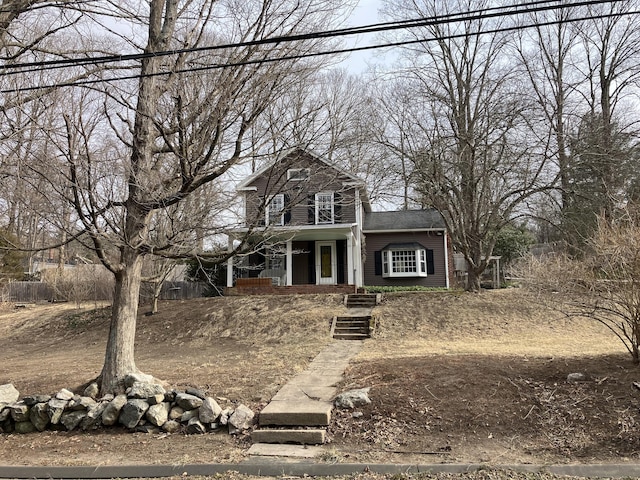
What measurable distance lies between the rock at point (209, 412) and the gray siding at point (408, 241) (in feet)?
59.2

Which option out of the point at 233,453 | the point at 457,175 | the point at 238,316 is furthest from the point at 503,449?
the point at 457,175

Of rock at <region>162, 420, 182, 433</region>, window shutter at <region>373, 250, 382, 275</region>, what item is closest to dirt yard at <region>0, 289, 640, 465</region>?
rock at <region>162, 420, 182, 433</region>

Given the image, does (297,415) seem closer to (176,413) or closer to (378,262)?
(176,413)

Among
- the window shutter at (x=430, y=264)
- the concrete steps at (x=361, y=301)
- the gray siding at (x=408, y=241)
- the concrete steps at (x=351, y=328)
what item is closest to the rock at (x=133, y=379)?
the concrete steps at (x=351, y=328)

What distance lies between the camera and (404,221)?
24.3m

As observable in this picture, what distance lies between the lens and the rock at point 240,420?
5641mm

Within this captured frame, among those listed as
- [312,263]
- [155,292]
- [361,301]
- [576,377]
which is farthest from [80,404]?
[312,263]

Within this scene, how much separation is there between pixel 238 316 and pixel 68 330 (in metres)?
7.50

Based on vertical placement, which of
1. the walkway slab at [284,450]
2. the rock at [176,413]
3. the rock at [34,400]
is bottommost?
the walkway slab at [284,450]

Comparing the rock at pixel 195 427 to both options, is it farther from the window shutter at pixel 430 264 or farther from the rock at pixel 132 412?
the window shutter at pixel 430 264

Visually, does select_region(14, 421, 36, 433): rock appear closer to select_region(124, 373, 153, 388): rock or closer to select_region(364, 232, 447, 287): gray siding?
select_region(124, 373, 153, 388): rock

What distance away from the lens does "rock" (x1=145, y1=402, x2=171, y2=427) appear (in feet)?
19.2

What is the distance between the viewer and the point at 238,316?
15.9 metres

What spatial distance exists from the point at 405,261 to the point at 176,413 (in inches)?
719
